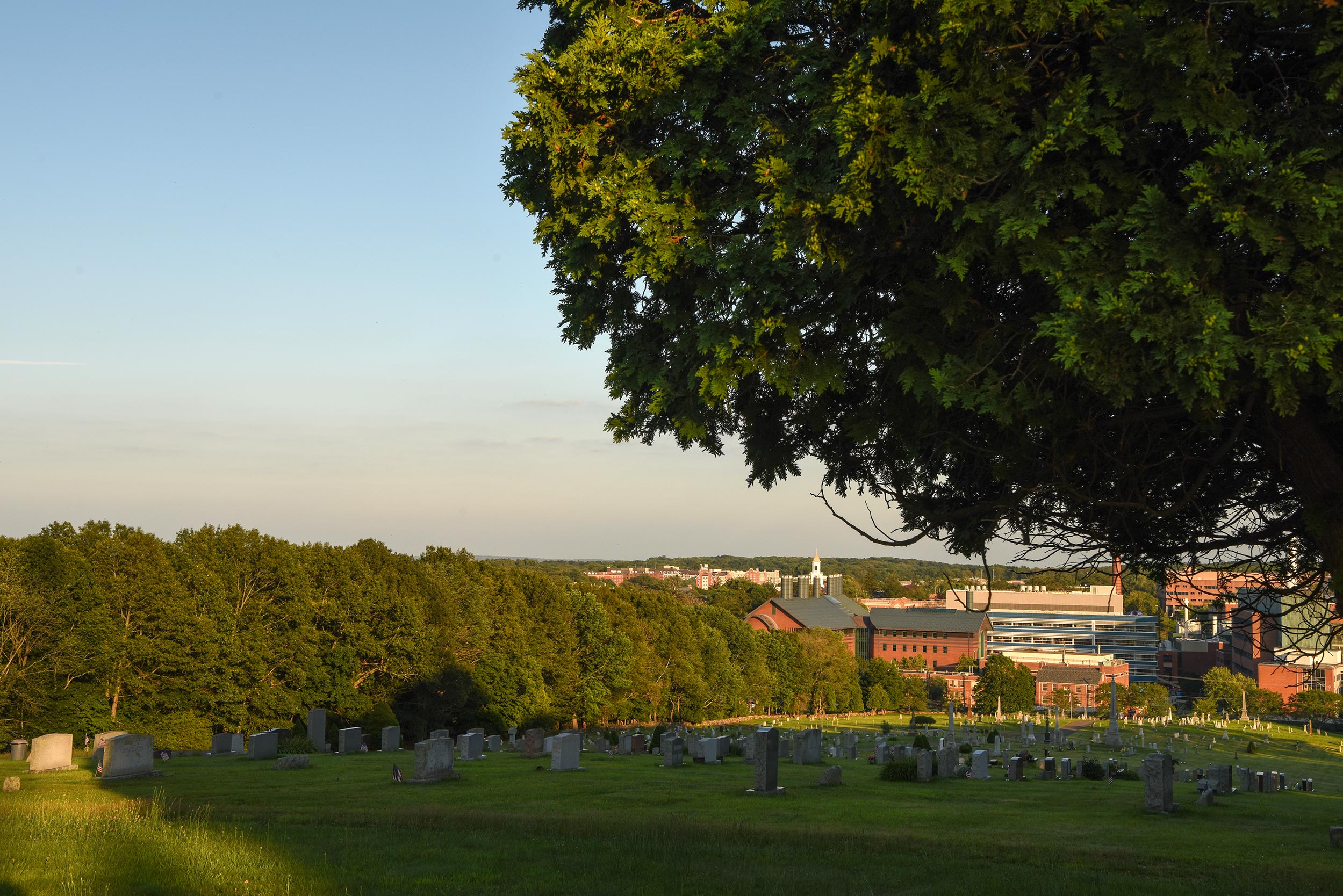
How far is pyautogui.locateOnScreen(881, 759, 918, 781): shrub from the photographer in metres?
27.0

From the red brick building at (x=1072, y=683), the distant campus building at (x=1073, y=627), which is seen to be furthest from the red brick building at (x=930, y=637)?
the red brick building at (x=1072, y=683)

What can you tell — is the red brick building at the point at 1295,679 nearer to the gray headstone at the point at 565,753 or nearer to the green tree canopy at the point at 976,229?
the gray headstone at the point at 565,753

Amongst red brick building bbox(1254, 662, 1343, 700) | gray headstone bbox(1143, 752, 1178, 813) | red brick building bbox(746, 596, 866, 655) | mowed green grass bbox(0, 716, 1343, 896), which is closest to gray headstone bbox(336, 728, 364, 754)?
mowed green grass bbox(0, 716, 1343, 896)

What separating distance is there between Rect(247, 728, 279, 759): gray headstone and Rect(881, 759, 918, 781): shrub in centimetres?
1781

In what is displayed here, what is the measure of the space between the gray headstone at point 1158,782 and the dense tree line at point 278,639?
33649 millimetres

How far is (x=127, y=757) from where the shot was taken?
21.4 metres

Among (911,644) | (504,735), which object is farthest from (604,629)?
(911,644)

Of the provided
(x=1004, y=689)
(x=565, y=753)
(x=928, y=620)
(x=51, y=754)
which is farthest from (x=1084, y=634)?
(x=51, y=754)

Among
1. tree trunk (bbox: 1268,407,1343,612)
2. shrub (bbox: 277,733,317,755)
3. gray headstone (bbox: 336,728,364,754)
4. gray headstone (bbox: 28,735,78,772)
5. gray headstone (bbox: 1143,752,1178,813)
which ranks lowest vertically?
shrub (bbox: 277,733,317,755)

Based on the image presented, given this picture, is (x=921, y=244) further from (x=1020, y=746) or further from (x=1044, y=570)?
(x=1020, y=746)

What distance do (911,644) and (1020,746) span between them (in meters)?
109

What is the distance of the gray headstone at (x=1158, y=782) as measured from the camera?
20.3 m

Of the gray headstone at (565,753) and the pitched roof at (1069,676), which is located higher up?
the gray headstone at (565,753)

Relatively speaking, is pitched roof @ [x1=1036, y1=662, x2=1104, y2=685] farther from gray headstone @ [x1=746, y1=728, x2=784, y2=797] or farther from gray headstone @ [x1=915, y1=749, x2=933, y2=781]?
gray headstone @ [x1=746, y1=728, x2=784, y2=797]
